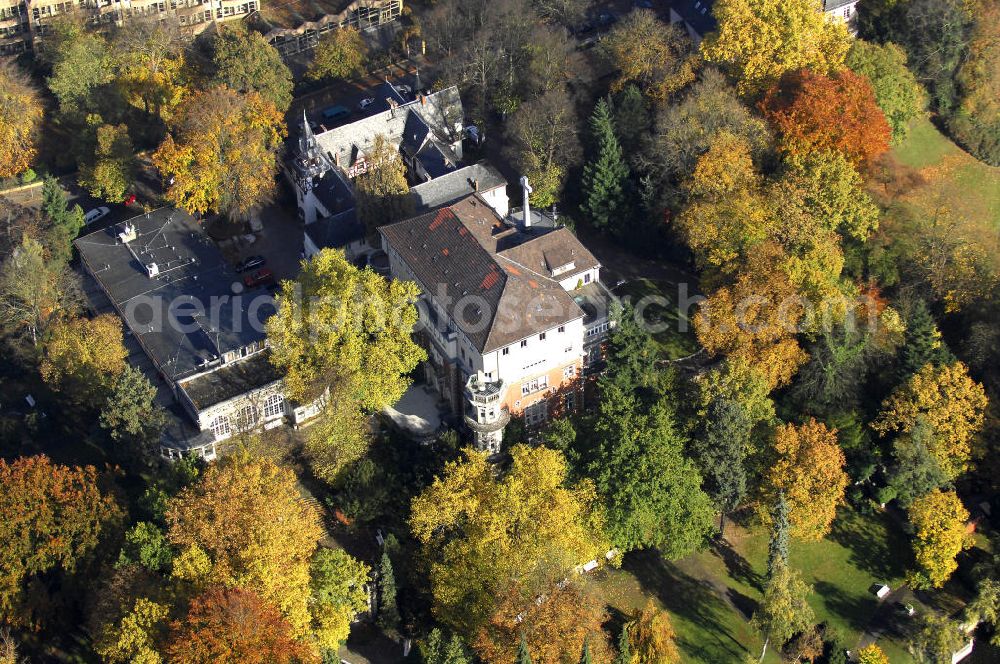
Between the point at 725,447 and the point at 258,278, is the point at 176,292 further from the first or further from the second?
the point at 725,447

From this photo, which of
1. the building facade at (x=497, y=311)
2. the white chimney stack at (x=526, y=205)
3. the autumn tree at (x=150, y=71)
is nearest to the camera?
the building facade at (x=497, y=311)

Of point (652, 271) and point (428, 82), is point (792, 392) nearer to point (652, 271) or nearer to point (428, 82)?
point (652, 271)

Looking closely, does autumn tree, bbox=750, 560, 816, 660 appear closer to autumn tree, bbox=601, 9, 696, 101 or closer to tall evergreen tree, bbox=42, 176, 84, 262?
autumn tree, bbox=601, 9, 696, 101

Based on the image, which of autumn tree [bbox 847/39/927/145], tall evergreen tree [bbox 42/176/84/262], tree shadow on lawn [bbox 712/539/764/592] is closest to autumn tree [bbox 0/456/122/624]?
tall evergreen tree [bbox 42/176/84/262]

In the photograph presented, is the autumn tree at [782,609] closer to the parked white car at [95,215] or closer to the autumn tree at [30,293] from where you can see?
the autumn tree at [30,293]

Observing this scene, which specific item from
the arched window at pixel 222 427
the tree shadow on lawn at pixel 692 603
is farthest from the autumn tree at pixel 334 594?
the tree shadow on lawn at pixel 692 603

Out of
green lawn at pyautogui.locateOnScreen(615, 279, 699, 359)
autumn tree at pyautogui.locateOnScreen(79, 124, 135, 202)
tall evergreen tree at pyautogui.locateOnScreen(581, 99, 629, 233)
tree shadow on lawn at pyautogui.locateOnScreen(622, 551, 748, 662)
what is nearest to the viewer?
tree shadow on lawn at pyautogui.locateOnScreen(622, 551, 748, 662)

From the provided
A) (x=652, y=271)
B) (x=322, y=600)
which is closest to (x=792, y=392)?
(x=652, y=271)
